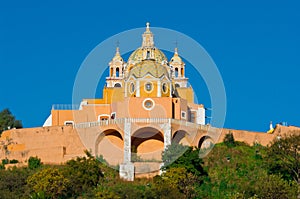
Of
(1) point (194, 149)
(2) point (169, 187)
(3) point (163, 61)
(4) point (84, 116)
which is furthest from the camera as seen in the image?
(3) point (163, 61)

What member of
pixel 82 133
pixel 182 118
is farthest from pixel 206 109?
pixel 82 133

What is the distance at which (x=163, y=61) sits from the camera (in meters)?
69.4

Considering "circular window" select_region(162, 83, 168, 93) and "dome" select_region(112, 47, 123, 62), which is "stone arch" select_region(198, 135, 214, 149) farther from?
"dome" select_region(112, 47, 123, 62)

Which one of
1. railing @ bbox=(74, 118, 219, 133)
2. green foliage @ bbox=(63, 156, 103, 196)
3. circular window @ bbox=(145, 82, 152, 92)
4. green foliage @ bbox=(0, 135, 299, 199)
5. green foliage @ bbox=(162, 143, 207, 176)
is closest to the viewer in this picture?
green foliage @ bbox=(0, 135, 299, 199)

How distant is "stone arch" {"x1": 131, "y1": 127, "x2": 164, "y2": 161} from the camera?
59469 millimetres

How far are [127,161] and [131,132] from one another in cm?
186

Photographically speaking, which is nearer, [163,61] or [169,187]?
[169,187]

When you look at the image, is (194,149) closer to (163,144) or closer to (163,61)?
(163,144)

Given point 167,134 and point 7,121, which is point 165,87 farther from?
point 7,121

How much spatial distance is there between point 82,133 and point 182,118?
5656mm

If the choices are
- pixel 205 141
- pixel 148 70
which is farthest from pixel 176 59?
pixel 205 141

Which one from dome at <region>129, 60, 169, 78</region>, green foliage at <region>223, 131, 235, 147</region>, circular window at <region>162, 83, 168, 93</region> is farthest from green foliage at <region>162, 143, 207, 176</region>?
dome at <region>129, 60, 169, 78</region>

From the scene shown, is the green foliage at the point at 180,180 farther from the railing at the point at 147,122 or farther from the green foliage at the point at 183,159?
the railing at the point at 147,122

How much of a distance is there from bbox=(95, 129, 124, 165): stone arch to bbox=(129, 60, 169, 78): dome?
3.57 metres
